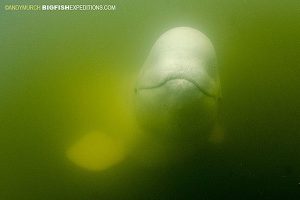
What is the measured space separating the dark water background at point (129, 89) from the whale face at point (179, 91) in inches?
7.6

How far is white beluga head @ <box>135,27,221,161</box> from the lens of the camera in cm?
121

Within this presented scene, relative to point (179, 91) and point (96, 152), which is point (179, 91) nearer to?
point (179, 91)

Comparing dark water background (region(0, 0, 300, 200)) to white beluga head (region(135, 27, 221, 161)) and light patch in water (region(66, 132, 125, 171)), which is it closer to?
light patch in water (region(66, 132, 125, 171))

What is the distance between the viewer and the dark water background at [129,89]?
60.8 inches

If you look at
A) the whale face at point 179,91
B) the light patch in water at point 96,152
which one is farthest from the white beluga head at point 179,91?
the light patch in water at point 96,152

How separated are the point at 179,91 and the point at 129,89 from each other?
343 mm

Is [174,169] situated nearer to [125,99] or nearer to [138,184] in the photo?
[138,184]

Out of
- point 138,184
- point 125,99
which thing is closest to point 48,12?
point 125,99

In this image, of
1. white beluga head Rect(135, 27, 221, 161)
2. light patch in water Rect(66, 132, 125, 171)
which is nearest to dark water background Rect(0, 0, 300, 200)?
light patch in water Rect(66, 132, 125, 171)

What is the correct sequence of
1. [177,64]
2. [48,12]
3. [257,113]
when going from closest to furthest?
[177,64] → [48,12] → [257,113]

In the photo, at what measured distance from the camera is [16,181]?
1539 millimetres

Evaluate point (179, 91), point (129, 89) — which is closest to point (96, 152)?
point (129, 89)

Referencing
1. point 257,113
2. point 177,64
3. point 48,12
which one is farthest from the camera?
point 257,113

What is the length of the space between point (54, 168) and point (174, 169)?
15.9 inches
